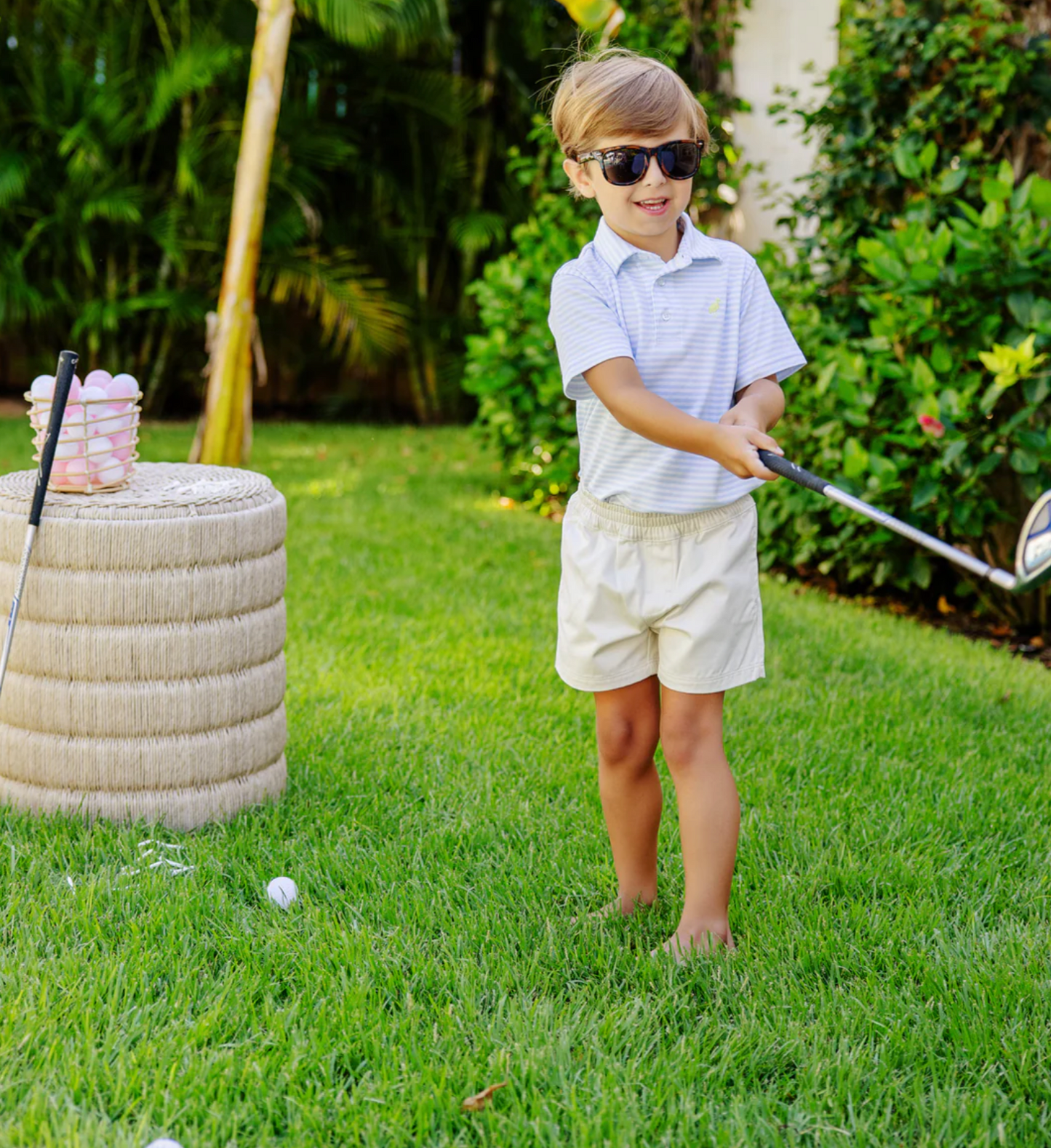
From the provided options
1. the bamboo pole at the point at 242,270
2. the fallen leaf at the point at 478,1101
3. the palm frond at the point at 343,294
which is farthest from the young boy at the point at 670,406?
the palm frond at the point at 343,294

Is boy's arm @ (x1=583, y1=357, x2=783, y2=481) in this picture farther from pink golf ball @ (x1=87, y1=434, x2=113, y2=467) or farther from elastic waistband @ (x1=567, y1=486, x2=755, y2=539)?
pink golf ball @ (x1=87, y1=434, x2=113, y2=467)

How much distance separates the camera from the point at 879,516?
1704mm

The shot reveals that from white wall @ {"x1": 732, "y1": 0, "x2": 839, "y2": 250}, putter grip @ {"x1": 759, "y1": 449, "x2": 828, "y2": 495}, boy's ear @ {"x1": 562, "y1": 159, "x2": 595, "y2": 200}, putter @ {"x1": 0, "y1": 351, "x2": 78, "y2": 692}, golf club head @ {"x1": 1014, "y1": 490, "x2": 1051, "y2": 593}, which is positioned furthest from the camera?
white wall @ {"x1": 732, "y1": 0, "x2": 839, "y2": 250}

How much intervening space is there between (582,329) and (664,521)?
345mm

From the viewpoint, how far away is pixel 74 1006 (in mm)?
1946

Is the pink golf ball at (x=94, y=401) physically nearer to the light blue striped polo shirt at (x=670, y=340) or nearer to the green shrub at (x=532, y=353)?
the light blue striped polo shirt at (x=670, y=340)

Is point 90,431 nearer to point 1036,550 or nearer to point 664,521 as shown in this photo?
point 664,521

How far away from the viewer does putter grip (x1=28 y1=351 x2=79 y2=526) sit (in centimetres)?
241

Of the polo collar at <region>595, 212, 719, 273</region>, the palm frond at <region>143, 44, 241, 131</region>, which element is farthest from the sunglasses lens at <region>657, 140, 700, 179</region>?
the palm frond at <region>143, 44, 241, 131</region>

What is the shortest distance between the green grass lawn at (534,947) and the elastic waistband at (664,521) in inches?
28.9

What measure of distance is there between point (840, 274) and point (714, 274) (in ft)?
9.53

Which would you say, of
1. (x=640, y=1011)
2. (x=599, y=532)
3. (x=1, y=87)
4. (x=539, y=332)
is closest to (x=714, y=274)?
(x=599, y=532)

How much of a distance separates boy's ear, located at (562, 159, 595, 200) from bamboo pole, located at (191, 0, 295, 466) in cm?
Answer: 505

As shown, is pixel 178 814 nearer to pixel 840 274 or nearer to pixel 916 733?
pixel 916 733
